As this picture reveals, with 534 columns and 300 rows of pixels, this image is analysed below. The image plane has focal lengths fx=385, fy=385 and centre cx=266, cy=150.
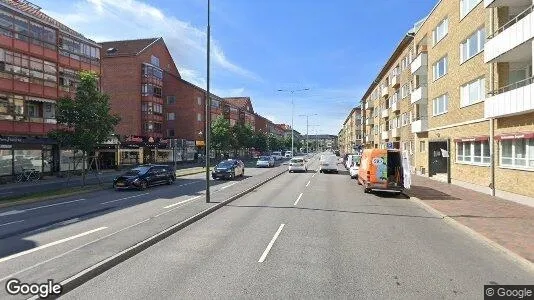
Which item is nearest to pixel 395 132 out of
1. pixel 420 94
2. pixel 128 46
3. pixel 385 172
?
pixel 420 94

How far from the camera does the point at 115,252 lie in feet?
27.5

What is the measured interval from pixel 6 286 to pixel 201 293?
3.31m

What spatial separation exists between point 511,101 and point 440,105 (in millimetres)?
12069

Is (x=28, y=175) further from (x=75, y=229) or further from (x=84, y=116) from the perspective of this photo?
(x=75, y=229)

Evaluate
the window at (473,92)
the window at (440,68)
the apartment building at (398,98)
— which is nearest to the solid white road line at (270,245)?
the window at (473,92)

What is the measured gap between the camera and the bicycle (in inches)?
1204

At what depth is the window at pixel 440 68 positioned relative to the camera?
1099 inches

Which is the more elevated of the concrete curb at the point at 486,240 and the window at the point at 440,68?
the window at the point at 440,68

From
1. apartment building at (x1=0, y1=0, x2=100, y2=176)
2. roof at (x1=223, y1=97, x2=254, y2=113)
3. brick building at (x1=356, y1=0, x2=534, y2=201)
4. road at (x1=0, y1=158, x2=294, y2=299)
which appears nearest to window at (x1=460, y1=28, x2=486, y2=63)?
brick building at (x1=356, y1=0, x2=534, y2=201)

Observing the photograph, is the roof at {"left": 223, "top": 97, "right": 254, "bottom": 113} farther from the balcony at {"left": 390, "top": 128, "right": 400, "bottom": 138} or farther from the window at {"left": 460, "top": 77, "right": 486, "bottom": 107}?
the window at {"left": 460, "top": 77, "right": 486, "bottom": 107}

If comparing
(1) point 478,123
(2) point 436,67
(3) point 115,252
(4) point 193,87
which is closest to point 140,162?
(4) point 193,87

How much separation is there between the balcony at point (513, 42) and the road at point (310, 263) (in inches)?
355

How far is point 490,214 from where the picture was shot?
13.9 metres

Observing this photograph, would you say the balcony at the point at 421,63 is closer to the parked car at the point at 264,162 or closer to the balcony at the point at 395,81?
the balcony at the point at 395,81
